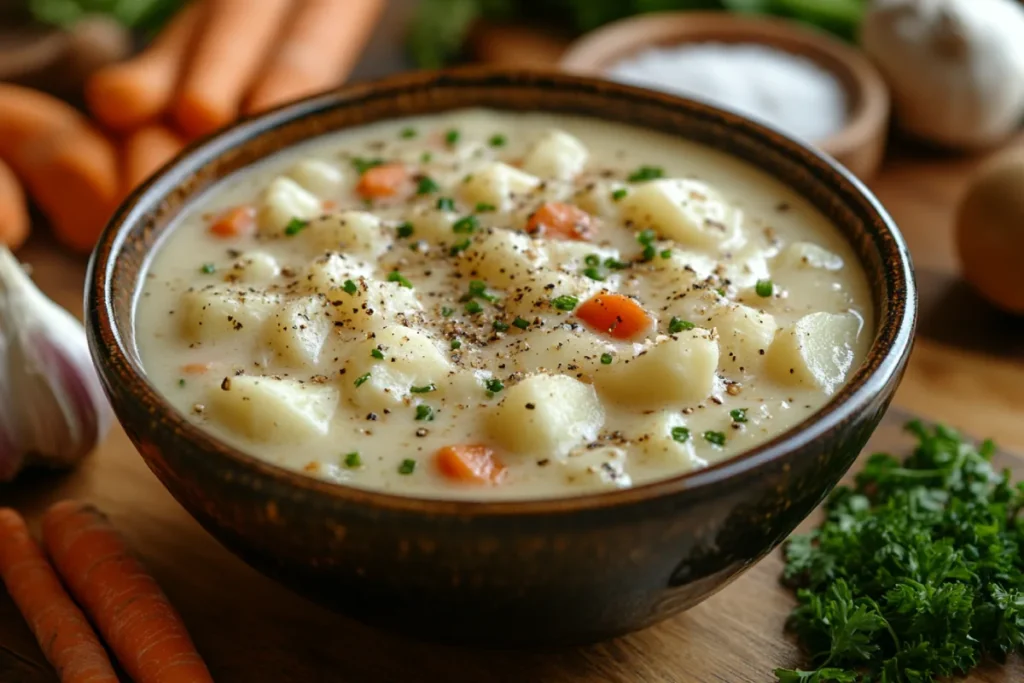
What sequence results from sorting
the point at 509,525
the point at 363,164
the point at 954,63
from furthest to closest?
the point at 954,63, the point at 363,164, the point at 509,525

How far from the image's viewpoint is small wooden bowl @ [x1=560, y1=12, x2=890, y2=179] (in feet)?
13.5

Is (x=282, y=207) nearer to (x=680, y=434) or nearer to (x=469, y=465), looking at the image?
(x=469, y=465)

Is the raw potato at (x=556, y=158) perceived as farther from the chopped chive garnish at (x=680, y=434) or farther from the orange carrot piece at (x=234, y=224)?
the chopped chive garnish at (x=680, y=434)

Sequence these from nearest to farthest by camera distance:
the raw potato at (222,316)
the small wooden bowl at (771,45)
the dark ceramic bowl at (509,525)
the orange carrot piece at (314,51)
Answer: the dark ceramic bowl at (509,525), the raw potato at (222,316), the small wooden bowl at (771,45), the orange carrot piece at (314,51)

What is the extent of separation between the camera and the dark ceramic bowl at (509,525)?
1.84 m

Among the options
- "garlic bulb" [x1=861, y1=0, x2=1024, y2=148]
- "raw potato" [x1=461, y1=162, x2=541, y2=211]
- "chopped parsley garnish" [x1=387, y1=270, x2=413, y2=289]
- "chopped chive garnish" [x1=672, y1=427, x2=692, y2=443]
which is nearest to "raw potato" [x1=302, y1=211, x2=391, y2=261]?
"chopped parsley garnish" [x1=387, y1=270, x2=413, y2=289]

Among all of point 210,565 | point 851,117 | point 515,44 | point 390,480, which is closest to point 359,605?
point 390,480

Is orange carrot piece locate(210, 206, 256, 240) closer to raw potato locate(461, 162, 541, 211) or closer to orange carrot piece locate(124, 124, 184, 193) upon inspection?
raw potato locate(461, 162, 541, 211)

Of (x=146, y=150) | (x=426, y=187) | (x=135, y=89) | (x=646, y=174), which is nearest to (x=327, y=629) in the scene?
(x=426, y=187)

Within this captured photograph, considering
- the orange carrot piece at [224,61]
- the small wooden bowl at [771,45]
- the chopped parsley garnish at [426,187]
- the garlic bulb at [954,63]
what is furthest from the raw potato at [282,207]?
the garlic bulb at [954,63]

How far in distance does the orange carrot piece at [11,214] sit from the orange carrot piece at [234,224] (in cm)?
145

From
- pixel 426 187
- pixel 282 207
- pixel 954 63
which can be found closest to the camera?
pixel 282 207

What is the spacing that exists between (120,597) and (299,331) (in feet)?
2.20

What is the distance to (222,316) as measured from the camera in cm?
245
